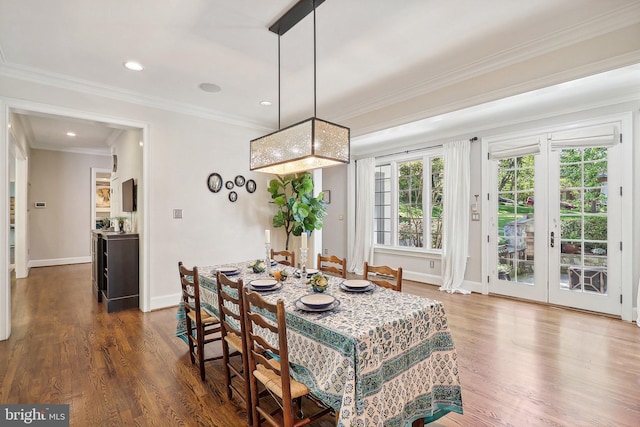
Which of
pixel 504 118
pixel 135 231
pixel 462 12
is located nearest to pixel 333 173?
pixel 504 118

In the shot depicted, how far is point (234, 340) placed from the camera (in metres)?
2.10

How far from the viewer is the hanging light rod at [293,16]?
2158 mm

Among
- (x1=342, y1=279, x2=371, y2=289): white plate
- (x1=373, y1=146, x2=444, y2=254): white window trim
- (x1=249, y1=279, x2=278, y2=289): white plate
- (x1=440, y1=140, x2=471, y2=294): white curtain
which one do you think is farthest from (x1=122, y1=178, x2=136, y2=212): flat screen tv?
(x1=440, y1=140, x2=471, y2=294): white curtain

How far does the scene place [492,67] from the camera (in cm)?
296

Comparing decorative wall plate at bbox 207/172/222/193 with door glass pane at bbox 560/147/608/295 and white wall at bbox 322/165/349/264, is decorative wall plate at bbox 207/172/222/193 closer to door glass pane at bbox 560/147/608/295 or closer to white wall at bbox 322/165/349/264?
white wall at bbox 322/165/349/264

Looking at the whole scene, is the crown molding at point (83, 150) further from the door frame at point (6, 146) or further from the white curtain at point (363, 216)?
the white curtain at point (363, 216)

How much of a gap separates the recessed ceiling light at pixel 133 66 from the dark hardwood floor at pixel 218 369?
2.75 meters

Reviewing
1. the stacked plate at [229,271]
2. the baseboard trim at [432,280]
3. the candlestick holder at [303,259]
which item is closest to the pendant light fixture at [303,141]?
the candlestick holder at [303,259]

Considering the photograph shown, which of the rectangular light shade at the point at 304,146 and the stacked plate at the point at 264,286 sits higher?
the rectangular light shade at the point at 304,146

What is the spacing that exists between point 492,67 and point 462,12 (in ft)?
3.00

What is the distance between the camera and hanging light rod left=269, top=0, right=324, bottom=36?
2.16 metres

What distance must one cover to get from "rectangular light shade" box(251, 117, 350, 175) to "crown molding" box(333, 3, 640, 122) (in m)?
1.42

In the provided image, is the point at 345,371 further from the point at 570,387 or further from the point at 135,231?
the point at 135,231

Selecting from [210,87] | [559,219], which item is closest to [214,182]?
[210,87]
